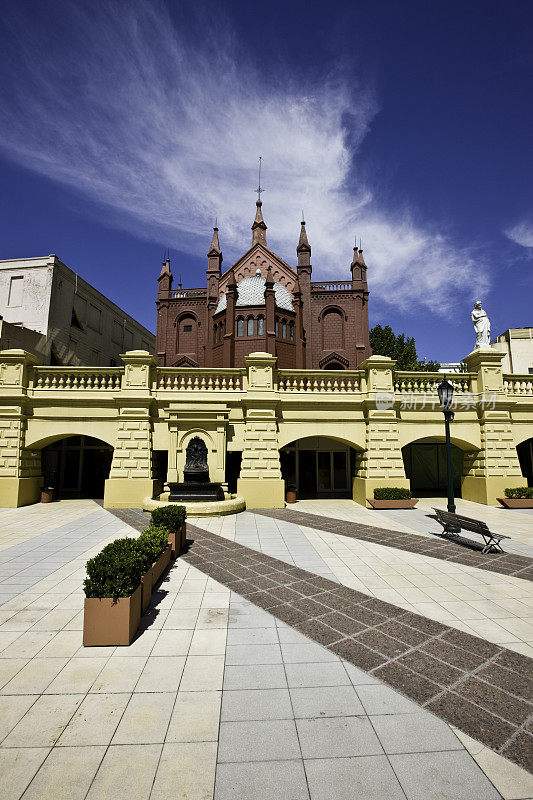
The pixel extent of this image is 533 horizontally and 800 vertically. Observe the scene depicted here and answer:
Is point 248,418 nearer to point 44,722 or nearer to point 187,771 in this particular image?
point 44,722

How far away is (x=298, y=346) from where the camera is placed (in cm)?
3206

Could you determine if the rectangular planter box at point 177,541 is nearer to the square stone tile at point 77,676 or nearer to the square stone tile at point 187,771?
the square stone tile at point 77,676

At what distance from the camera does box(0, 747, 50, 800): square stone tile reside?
2830 millimetres

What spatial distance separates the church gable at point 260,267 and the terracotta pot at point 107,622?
34.0 m

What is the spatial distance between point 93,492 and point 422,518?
16594mm

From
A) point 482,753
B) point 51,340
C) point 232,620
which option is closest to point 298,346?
point 51,340

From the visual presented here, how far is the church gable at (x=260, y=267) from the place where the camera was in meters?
36.5

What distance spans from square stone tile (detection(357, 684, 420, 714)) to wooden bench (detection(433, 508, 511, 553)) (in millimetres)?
6101

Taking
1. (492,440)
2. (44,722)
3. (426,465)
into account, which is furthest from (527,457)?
(44,722)

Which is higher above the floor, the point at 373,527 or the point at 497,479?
the point at 497,479

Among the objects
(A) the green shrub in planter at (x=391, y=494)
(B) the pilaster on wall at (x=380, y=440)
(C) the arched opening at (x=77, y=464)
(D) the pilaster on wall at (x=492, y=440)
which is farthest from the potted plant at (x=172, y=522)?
(D) the pilaster on wall at (x=492, y=440)

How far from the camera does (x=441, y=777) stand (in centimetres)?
298

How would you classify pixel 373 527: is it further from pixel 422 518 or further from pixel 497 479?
pixel 497 479

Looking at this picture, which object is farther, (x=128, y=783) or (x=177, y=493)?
(x=177, y=493)
